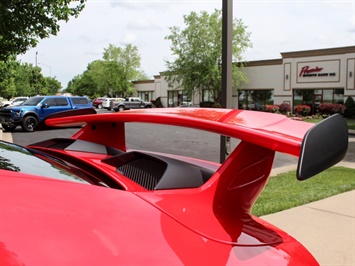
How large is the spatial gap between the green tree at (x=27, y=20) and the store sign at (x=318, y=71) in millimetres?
26538

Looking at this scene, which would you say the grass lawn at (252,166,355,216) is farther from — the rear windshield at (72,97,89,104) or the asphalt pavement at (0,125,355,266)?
the rear windshield at (72,97,89,104)

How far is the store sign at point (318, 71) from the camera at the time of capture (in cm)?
3372

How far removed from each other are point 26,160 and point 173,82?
46032mm

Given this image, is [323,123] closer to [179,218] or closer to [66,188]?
[179,218]

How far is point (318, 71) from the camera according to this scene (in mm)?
34938

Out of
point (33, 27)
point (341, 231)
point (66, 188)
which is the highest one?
point (33, 27)

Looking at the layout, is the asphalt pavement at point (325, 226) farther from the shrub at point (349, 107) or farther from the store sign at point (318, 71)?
the store sign at point (318, 71)

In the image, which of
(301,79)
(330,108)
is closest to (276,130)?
(330,108)

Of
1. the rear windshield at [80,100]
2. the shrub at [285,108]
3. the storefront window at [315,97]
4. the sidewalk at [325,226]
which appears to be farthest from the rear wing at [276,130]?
the storefront window at [315,97]

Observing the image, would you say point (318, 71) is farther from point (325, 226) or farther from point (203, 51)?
point (325, 226)

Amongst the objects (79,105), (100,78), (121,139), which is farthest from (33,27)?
(100,78)

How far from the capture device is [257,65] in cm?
4103

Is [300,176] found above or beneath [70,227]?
above

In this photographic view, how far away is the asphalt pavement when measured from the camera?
12.2 ft
